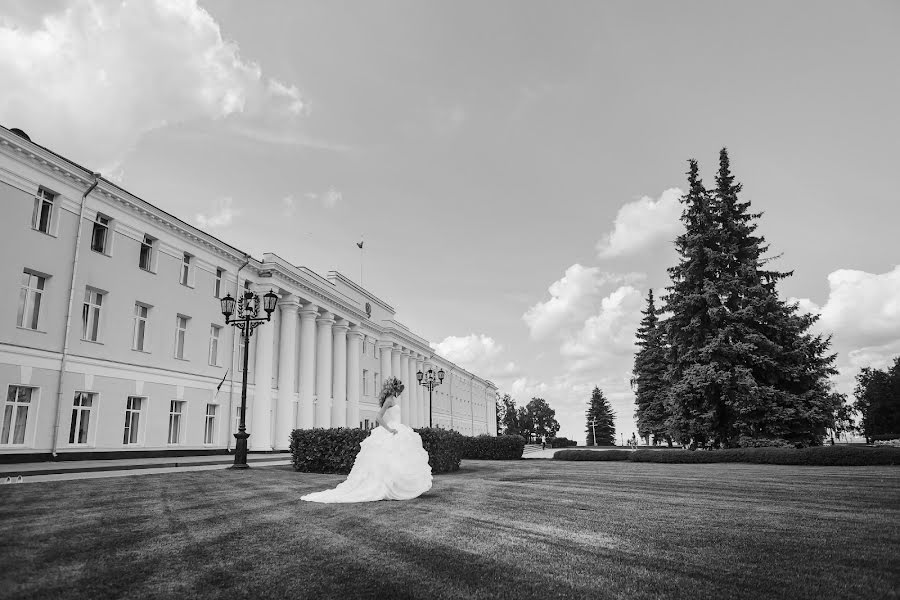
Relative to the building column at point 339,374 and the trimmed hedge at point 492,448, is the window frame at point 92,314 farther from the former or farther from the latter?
the building column at point 339,374

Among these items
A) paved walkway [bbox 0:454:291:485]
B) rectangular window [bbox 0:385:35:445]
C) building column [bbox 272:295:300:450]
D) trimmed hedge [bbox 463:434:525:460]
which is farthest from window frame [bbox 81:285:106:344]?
trimmed hedge [bbox 463:434:525:460]

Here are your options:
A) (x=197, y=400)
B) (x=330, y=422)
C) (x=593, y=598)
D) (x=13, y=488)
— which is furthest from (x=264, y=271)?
(x=593, y=598)

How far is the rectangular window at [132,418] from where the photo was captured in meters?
25.9

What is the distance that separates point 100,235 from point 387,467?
22.0 metres

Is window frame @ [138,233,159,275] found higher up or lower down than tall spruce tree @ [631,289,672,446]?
higher up

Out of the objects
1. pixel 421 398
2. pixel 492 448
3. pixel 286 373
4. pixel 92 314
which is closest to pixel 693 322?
pixel 492 448

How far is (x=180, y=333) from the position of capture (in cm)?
3039

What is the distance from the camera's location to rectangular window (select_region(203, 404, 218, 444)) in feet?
103

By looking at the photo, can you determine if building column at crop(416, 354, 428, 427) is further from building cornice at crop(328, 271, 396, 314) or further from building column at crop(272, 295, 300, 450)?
building column at crop(272, 295, 300, 450)

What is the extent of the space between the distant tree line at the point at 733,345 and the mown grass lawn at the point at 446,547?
63.6 feet

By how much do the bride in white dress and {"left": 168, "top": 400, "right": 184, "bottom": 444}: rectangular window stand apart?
21.7 m

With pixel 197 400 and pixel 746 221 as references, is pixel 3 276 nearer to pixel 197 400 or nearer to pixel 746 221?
pixel 197 400

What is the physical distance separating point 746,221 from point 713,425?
41.2 feet

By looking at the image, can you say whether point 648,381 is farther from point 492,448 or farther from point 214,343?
point 214,343
